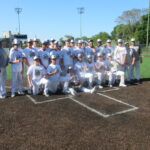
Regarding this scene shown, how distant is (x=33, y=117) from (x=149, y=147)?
305 centimetres

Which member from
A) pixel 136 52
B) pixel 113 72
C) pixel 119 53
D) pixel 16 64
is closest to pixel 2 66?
Answer: pixel 16 64

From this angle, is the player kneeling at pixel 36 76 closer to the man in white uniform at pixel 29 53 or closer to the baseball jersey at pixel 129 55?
the man in white uniform at pixel 29 53

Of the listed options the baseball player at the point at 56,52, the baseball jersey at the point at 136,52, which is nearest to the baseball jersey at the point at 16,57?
the baseball player at the point at 56,52

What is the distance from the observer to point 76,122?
4.86 metres

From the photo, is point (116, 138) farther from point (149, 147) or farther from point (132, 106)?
point (132, 106)

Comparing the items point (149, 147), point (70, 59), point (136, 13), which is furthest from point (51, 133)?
point (136, 13)

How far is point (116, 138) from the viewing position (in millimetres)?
4035

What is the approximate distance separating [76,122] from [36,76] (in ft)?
10.3

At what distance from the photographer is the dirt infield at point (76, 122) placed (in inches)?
152

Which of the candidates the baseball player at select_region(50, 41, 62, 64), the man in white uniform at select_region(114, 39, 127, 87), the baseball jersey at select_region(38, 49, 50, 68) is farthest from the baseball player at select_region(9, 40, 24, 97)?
the man in white uniform at select_region(114, 39, 127, 87)

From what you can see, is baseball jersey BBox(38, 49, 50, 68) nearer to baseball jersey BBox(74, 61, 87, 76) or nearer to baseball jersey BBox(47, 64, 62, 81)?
baseball jersey BBox(47, 64, 62, 81)

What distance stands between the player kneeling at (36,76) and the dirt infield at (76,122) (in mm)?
490

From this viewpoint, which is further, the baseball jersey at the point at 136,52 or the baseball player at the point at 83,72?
the baseball jersey at the point at 136,52

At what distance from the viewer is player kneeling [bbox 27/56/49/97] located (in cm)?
723
